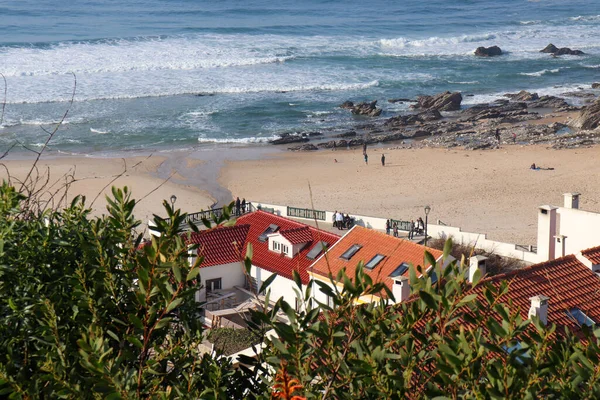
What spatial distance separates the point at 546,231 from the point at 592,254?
9.22 feet

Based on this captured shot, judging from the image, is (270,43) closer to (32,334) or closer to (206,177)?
(206,177)

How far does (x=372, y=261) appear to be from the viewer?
17.5 meters

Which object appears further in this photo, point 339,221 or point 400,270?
point 339,221

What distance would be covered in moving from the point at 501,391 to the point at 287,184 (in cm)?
2996

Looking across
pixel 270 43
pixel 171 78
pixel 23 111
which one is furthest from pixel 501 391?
pixel 270 43

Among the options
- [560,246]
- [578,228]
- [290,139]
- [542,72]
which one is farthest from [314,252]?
[542,72]

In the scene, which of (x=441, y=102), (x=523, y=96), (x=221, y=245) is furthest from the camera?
(x=523, y=96)

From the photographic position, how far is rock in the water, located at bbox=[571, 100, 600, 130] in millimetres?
43094

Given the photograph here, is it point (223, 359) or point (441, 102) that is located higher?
point (223, 359)

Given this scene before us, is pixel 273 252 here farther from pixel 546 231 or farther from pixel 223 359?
pixel 223 359

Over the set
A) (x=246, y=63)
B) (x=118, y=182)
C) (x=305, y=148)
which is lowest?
(x=305, y=148)

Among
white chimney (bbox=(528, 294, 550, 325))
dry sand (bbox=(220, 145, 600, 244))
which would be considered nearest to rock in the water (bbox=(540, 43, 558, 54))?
dry sand (bbox=(220, 145, 600, 244))

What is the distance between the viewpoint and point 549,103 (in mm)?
50344

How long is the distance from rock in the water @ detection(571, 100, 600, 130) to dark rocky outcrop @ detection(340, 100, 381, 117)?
36.3ft
